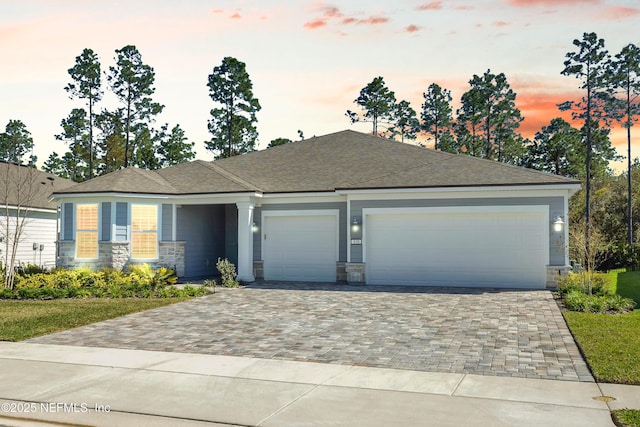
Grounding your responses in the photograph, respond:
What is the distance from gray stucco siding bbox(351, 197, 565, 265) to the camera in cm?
1702

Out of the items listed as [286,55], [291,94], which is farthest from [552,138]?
[286,55]

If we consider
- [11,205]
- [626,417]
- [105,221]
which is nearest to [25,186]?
[11,205]

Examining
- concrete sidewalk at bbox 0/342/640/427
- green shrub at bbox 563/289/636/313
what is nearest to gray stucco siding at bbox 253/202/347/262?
green shrub at bbox 563/289/636/313

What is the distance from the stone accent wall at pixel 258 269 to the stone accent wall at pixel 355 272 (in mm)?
3388

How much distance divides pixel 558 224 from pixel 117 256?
14.6 meters

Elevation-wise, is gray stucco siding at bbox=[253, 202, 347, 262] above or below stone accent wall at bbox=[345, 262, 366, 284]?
above

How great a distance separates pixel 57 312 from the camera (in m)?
13.7

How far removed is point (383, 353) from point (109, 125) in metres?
39.6

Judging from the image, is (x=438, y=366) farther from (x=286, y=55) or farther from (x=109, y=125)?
(x=109, y=125)

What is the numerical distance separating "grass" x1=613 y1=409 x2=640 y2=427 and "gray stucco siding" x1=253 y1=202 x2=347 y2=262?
13.9 metres

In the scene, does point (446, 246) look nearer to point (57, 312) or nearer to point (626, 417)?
point (57, 312)

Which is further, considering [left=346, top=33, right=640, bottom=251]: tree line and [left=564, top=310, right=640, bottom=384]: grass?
[left=346, top=33, right=640, bottom=251]: tree line

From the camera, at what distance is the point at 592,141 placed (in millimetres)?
43156

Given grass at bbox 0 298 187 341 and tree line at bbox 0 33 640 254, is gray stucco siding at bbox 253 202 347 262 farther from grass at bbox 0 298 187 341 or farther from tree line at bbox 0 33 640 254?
tree line at bbox 0 33 640 254
